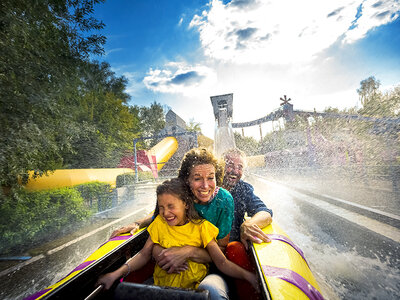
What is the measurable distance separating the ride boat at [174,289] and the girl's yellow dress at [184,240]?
238 millimetres

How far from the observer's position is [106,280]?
135cm

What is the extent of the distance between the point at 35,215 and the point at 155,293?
505 centimetres

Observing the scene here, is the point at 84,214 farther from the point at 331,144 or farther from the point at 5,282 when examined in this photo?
the point at 331,144

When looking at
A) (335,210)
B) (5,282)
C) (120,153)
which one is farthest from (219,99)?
(120,153)

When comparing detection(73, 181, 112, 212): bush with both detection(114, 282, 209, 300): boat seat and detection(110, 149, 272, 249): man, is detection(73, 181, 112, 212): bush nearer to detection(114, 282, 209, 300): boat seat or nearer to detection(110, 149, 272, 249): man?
detection(110, 149, 272, 249): man

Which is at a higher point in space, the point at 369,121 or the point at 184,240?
the point at 369,121

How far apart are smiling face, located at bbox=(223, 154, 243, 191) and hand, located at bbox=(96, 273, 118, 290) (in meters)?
1.53

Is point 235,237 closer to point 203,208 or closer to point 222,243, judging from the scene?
point 222,243

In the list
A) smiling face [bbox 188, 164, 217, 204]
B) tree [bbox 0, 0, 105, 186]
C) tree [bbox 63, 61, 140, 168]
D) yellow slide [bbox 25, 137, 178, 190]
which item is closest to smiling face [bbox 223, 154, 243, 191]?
smiling face [bbox 188, 164, 217, 204]

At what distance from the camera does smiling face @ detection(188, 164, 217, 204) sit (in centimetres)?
169

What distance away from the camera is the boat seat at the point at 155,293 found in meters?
1.04

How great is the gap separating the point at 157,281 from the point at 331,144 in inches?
810

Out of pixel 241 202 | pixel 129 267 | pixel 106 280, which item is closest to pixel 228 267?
pixel 129 267

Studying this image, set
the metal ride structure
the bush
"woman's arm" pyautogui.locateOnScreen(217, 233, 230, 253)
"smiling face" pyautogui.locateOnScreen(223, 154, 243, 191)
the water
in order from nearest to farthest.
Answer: "woman's arm" pyautogui.locateOnScreen(217, 233, 230, 253) → the water → "smiling face" pyautogui.locateOnScreen(223, 154, 243, 191) → the bush → the metal ride structure
